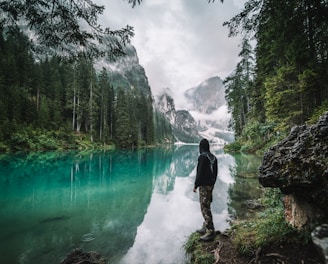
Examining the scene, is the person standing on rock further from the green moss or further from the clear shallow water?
the clear shallow water

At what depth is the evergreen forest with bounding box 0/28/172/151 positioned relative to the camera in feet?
94.3

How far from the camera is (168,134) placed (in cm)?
11781

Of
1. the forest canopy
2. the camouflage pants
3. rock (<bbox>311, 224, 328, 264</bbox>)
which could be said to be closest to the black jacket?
the camouflage pants

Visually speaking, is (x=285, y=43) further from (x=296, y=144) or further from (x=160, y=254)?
(x=160, y=254)

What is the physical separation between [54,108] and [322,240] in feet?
132

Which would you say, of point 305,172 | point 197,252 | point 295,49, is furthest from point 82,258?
point 295,49

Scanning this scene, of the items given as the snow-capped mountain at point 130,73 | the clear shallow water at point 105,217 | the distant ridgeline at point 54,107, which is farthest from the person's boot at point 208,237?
the snow-capped mountain at point 130,73

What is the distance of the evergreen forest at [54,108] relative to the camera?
28.8 meters

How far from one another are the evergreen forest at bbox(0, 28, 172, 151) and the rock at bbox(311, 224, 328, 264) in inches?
1167

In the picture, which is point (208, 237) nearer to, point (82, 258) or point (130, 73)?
point (82, 258)

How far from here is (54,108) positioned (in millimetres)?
36438

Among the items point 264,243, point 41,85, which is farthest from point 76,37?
point 41,85

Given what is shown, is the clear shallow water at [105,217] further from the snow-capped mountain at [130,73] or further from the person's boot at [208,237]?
the snow-capped mountain at [130,73]

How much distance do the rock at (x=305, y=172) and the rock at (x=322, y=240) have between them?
0.38m
